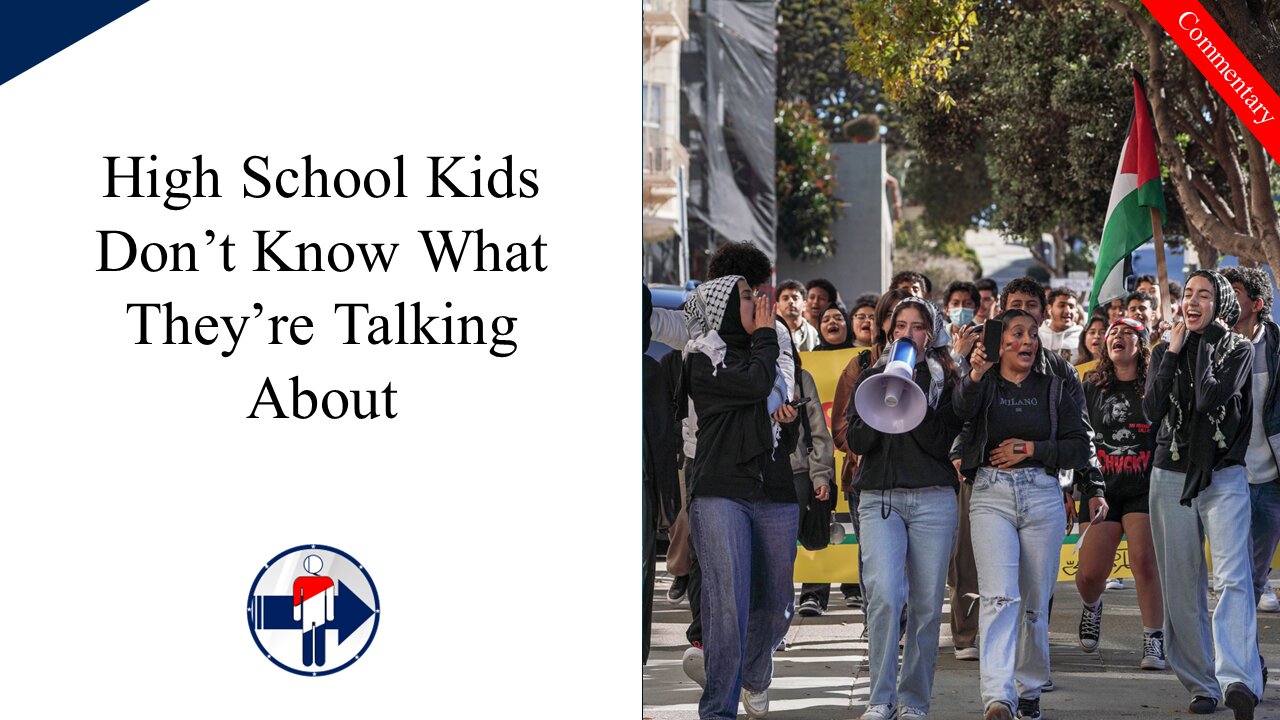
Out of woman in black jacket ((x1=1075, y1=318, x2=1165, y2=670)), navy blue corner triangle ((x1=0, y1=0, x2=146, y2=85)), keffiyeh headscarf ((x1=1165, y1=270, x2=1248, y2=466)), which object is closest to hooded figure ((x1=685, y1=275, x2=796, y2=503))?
keffiyeh headscarf ((x1=1165, y1=270, x2=1248, y2=466))

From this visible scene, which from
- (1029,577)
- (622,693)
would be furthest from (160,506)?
(1029,577)

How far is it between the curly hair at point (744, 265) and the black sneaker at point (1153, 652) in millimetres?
3064

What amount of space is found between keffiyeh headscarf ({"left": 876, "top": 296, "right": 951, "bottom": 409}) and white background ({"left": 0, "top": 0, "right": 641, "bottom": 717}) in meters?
3.37

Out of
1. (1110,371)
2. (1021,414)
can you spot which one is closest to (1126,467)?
(1110,371)

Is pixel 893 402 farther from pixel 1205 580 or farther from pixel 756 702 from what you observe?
pixel 1205 580

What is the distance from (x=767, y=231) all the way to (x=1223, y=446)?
2410 cm

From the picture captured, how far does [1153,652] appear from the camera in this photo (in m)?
7.96

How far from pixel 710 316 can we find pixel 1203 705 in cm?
277

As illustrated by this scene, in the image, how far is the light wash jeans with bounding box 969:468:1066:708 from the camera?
6.38 meters

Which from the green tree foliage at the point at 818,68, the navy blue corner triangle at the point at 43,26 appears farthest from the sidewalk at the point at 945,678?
the green tree foliage at the point at 818,68

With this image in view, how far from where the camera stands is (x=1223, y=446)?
21.8ft

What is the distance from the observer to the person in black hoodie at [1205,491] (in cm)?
666

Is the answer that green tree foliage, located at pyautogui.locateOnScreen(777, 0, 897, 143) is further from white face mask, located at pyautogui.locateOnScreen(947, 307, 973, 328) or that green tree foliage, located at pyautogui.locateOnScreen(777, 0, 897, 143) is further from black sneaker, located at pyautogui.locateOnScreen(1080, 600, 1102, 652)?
black sneaker, located at pyautogui.locateOnScreen(1080, 600, 1102, 652)

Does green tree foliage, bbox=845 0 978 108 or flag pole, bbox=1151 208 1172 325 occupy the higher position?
green tree foliage, bbox=845 0 978 108
